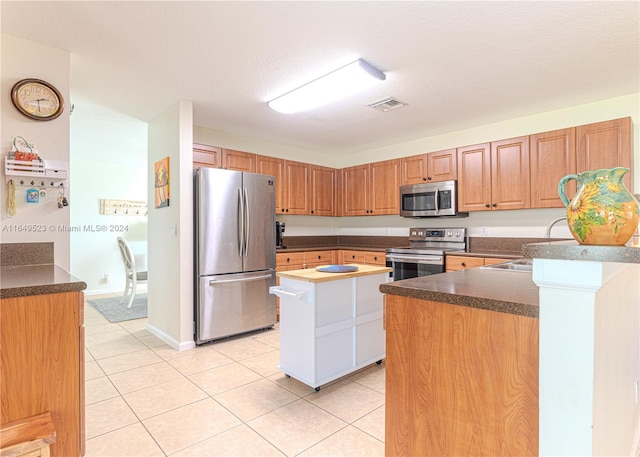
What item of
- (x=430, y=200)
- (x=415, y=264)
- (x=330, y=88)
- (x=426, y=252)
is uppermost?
(x=330, y=88)

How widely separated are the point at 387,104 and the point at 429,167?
50.2 inches

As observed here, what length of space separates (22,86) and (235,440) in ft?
8.11

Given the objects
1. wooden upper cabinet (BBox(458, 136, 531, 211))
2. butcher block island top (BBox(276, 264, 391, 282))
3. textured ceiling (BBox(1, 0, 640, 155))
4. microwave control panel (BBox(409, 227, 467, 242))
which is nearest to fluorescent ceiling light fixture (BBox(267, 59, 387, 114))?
textured ceiling (BBox(1, 0, 640, 155))

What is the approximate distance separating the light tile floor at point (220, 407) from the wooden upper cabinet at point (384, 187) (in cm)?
235

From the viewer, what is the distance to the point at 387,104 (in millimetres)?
3176

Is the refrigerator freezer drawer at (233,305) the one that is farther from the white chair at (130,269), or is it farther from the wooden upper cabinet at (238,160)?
the white chair at (130,269)

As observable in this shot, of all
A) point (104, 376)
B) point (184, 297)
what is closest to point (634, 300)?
point (184, 297)

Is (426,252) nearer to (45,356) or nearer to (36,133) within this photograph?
(45,356)

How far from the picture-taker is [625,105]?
9.71ft

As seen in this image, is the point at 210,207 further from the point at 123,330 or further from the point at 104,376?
the point at 123,330

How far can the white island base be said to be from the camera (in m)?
2.29

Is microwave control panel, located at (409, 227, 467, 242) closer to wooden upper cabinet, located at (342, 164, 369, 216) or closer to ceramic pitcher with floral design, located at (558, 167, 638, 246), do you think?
wooden upper cabinet, located at (342, 164, 369, 216)

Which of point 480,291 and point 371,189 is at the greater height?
point 371,189

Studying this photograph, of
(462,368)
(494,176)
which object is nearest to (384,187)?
(494,176)
